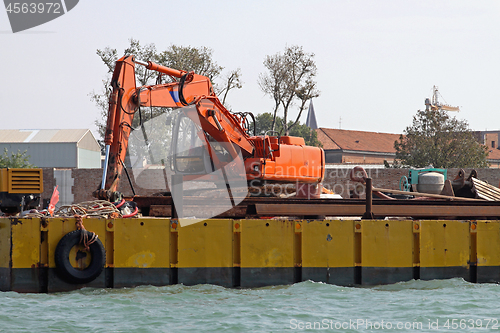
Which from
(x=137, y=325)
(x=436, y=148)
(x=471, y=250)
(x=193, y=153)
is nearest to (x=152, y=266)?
(x=137, y=325)

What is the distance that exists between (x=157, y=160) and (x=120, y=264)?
6.83 m

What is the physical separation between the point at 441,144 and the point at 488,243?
29687 millimetres

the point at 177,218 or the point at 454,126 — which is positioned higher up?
the point at 454,126

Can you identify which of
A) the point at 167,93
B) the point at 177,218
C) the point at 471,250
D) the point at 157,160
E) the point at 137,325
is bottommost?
the point at 137,325

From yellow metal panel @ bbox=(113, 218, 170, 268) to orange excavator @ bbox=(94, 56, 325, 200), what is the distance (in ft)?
12.1

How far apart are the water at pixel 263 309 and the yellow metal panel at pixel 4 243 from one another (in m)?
0.50

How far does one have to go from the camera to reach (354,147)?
67812 mm

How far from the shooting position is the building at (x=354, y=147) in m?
66.4

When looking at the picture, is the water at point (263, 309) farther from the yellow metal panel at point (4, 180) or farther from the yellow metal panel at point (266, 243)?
the yellow metal panel at point (4, 180)

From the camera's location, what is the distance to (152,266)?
899cm

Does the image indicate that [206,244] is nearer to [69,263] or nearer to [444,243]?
[69,263]

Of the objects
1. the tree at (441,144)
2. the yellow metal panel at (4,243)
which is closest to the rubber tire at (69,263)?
the yellow metal panel at (4,243)

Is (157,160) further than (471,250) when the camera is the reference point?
Yes

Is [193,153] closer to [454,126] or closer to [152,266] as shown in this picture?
[152,266]
